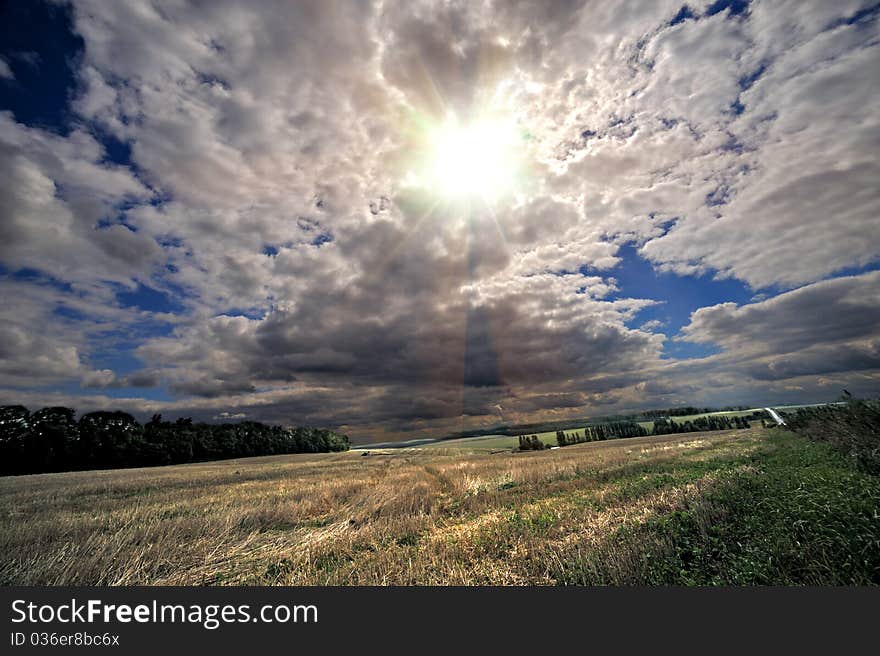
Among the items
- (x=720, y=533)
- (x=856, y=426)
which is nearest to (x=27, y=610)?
(x=720, y=533)

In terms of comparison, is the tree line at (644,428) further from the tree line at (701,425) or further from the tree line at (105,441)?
the tree line at (105,441)

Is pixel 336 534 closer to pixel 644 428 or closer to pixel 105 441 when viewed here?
pixel 105 441

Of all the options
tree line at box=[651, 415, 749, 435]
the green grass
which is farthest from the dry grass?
tree line at box=[651, 415, 749, 435]

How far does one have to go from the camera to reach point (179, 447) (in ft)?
347

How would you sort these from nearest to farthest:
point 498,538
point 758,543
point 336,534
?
point 758,543 → point 498,538 → point 336,534

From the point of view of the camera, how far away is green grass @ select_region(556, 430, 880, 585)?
647 cm

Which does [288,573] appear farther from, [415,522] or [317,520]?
[317,520]

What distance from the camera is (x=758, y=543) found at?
7.72 metres

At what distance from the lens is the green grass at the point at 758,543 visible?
6473mm

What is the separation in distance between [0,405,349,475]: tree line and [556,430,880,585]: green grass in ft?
404

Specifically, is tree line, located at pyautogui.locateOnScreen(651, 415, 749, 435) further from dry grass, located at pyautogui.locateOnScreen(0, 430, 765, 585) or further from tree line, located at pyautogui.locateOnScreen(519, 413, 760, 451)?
dry grass, located at pyautogui.locateOnScreen(0, 430, 765, 585)

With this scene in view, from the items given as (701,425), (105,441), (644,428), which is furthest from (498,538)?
(701,425)

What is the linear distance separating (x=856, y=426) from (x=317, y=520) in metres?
32.5

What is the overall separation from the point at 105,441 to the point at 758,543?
129 metres
